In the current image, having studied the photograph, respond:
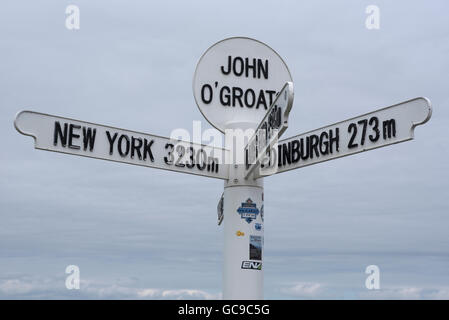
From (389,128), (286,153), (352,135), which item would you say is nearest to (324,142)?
(352,135)

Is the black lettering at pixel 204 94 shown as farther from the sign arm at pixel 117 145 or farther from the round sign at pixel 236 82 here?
A: the sign arm at pixel 117 145

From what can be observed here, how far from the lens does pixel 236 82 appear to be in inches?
396

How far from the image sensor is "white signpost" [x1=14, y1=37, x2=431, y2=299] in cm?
740

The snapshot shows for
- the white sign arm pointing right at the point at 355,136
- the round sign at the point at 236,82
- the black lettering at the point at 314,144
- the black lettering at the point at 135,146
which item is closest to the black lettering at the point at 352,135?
the white sign arm pointing right at the point at 355,136

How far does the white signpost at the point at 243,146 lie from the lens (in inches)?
291

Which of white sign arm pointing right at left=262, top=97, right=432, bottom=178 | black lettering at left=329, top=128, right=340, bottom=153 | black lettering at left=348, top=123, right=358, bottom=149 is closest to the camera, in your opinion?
white sign arm pointing right at left=262, top=97, right=432, bottom=178

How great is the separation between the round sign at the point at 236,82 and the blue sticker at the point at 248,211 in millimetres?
1414

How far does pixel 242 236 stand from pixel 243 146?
156cm

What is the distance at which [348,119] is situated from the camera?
7879mm

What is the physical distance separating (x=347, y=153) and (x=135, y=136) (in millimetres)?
3213

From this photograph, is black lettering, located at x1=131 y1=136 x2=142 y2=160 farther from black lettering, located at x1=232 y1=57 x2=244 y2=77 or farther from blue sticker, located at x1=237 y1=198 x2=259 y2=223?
black lettering, located at x1=232 y1=57 x2=244 y2=77

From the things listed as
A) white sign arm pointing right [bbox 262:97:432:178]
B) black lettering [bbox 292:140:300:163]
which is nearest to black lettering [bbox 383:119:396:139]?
white sign arm pointing right [bbox 262:97:432:178]

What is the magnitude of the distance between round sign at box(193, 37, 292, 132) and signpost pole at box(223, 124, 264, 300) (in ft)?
3.43

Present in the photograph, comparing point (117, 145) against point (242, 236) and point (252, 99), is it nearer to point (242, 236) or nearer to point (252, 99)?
point (242, 236)
